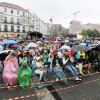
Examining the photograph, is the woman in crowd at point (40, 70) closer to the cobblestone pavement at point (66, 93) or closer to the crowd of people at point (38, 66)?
the crowd of people at point (38, 66)

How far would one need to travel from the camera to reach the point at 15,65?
17.2 ft

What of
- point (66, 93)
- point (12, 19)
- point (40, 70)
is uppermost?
point (12, 19)

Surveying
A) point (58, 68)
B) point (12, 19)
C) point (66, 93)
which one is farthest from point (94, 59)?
point (12, 19)

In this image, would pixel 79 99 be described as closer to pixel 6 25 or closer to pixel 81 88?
pixel 81 88

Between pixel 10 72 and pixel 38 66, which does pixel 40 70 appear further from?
pixel 10 72

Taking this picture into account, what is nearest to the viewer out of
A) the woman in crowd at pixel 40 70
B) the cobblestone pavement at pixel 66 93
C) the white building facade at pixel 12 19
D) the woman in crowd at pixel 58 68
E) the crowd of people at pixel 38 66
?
the cobblestone pavement at pixel 66 93

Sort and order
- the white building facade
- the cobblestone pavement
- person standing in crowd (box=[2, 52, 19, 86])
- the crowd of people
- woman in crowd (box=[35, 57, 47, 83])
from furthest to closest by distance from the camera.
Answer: the white building facade, woman in crowd (box=[35, 57, 47, 83]), the crowd of people, person standing in crowd (box=[2, 52, 19, 86]), the cobblestone pavement

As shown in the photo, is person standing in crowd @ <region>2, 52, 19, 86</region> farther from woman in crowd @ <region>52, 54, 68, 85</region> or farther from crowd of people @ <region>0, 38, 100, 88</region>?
woman in crowd @ <region>52, 54, 68, 85</region>

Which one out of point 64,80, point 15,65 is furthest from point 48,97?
point 15,65

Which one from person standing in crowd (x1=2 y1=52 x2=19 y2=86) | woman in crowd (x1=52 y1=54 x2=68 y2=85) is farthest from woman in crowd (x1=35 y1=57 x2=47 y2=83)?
person standing in crowd (x1=2 y1=52 x2=19 y2=86)

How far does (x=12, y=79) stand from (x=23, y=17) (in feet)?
161

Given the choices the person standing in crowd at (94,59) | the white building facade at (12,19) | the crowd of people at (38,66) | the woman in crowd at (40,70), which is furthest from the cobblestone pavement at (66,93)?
the white building facade at (12,19)

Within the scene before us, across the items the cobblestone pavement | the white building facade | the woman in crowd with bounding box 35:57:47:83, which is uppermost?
the white building facade

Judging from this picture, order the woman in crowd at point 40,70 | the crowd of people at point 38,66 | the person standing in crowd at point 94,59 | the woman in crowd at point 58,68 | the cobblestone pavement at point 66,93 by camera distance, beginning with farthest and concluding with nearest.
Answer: the person standing in crowd at point 94,59 → the woman in crowd at point 58,68 → the woman in crowd at point 40,70 → the crowd of people at point 38,66 → the cobblestone pavement at point 66,93
